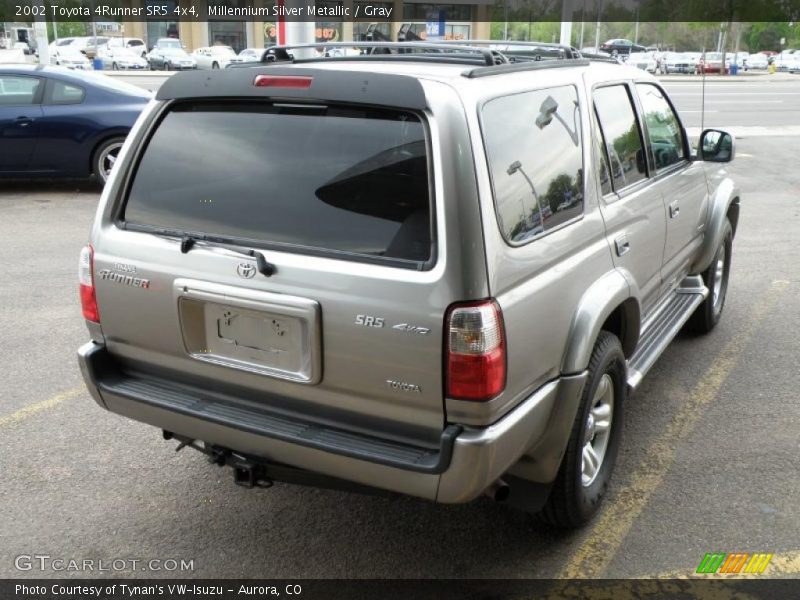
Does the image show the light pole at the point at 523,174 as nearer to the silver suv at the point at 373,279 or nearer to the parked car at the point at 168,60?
the silver suv at the point at 373,279

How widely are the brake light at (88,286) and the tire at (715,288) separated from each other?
13.4ft

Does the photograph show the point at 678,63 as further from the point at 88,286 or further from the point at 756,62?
the point at 88,286

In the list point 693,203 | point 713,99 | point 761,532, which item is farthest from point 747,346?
point 713,99

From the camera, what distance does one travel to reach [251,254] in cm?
281

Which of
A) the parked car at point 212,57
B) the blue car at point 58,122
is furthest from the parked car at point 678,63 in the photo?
the blue car at point 58,122

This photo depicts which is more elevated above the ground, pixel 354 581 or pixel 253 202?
pixel 253 202

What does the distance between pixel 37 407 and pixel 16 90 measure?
699 cm

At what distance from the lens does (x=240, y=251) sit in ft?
9.34

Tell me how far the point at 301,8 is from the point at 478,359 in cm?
831

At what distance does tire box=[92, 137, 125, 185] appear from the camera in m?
10.2

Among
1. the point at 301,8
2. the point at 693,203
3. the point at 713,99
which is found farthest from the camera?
the point at 713,99

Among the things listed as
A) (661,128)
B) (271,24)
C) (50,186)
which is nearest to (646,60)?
(271,24)

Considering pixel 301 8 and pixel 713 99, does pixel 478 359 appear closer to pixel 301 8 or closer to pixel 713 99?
pixel 301 8

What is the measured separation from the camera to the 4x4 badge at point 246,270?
280cm
